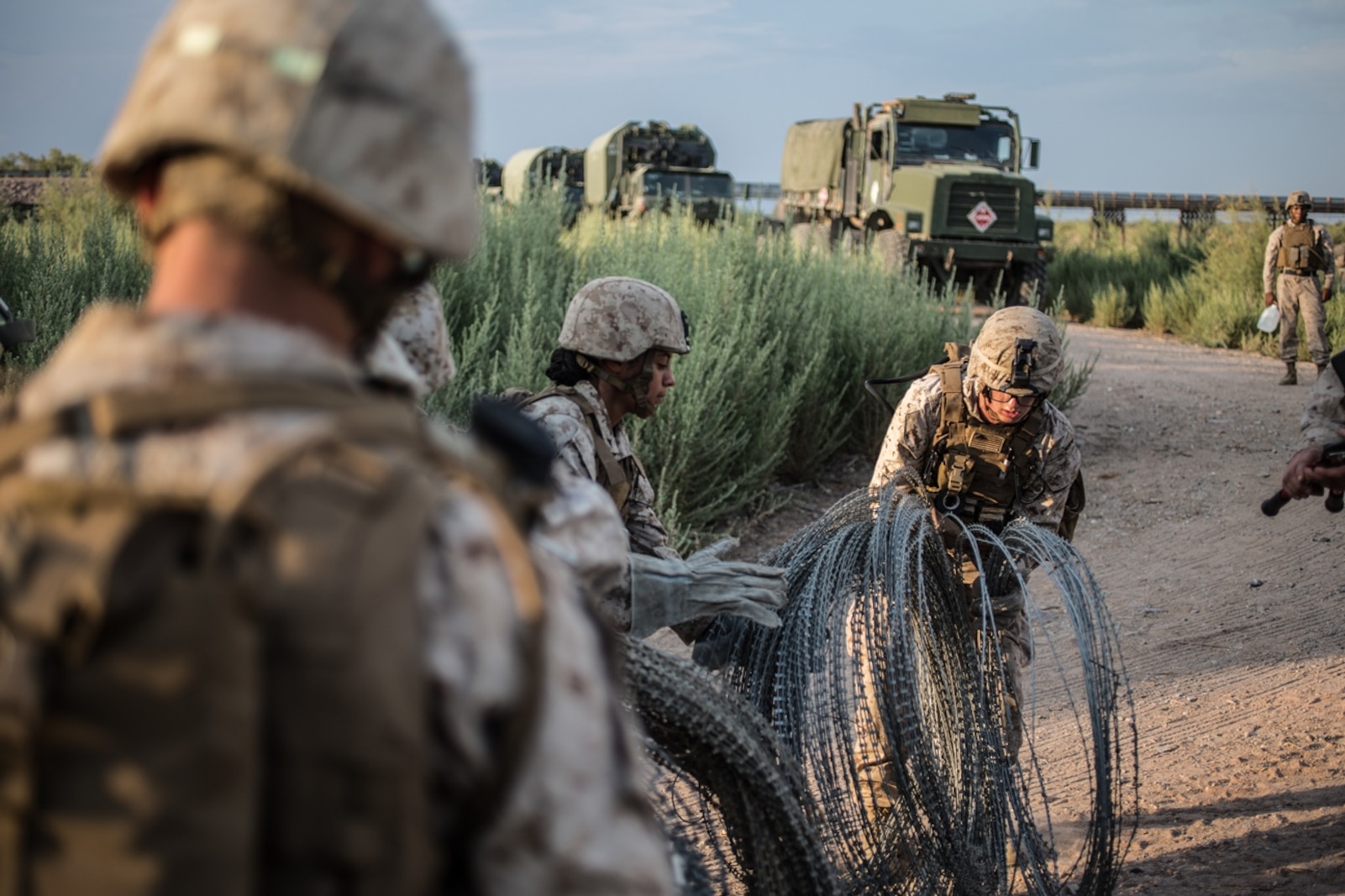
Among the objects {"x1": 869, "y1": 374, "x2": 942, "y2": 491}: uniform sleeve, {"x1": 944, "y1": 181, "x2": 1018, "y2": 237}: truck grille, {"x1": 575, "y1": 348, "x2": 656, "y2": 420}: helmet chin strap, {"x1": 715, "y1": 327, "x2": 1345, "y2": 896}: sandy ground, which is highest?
{"x1": 944, "y1": 181, "x2": 1018, "y2": 237}: truck grille

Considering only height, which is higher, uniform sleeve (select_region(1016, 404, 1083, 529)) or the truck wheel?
the truck wheel

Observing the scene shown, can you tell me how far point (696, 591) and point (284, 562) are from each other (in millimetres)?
1729

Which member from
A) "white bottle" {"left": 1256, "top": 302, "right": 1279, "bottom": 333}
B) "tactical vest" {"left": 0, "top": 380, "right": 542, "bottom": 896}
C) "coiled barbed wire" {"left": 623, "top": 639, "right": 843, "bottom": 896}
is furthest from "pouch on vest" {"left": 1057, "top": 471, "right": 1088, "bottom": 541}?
"white bottle" {"left": 1256, "top": 302, "right": 1279, "bottom": 333}

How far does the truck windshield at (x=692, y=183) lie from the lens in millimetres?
21314

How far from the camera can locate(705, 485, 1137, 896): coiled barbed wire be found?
3.19 metres

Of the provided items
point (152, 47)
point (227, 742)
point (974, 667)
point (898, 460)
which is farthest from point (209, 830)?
point (898, 460)

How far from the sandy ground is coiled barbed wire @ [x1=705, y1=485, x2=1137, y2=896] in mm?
595

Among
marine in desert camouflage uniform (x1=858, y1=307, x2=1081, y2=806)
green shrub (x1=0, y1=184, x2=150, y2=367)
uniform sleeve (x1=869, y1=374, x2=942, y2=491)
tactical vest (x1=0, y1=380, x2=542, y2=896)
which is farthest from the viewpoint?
green shrub (x1=0, y1=184, x2=150, y2=367)

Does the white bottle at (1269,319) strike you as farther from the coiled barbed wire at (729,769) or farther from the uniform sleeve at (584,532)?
the uniform sleeve at (584,532)

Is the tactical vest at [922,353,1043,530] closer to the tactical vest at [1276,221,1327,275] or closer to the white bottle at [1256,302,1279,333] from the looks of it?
the white bottle at [1256,302,1279,333]

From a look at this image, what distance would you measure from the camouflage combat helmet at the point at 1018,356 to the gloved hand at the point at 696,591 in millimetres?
1668

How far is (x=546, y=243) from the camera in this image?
8.45m

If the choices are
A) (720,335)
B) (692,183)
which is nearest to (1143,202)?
(692,183)

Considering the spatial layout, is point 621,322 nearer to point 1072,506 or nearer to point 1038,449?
point 1038,449
